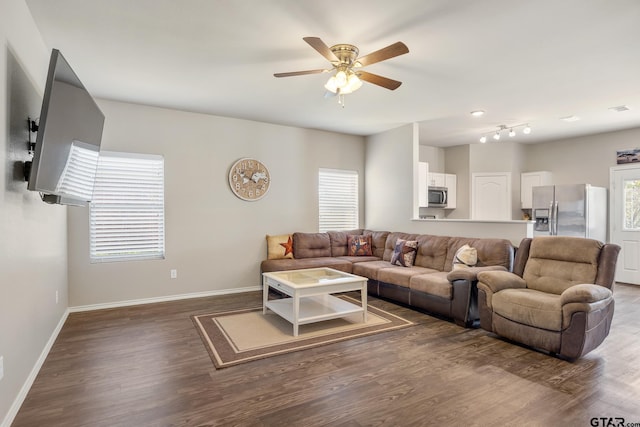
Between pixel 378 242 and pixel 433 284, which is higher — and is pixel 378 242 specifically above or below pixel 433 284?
above

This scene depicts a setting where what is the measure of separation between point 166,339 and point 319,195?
3.58 metres

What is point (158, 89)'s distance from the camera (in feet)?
13.3

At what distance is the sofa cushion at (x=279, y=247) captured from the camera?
18.1ft

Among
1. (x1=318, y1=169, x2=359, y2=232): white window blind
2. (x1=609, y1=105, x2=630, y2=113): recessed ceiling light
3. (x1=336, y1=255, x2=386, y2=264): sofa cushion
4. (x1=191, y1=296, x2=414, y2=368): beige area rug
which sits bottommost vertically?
(x1=191, y1=296, x2=414, y2=368): beige area rug

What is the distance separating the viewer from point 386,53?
2564 mm

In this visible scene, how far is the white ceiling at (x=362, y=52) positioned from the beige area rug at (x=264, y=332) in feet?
8.77

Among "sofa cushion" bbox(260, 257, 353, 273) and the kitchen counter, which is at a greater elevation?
the kitchen counter

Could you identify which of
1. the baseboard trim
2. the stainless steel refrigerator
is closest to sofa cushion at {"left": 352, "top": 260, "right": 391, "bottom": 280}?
the baseboard trim

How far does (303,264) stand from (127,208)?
2525 mm

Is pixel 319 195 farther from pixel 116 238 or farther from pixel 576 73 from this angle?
pixel 576 73

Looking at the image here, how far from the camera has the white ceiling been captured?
2.47m

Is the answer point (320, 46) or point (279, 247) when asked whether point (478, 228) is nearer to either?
point (279, 247)

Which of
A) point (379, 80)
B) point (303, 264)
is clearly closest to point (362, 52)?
point (379, 80)

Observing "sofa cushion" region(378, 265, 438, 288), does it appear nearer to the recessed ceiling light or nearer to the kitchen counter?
the kitchen counter
